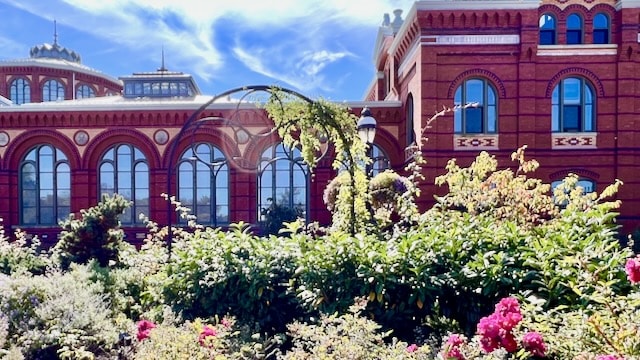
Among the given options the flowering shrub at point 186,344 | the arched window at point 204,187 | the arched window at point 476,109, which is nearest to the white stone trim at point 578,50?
the arched window at point 476,109

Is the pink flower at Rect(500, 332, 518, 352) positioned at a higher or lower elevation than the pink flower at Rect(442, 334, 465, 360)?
higher

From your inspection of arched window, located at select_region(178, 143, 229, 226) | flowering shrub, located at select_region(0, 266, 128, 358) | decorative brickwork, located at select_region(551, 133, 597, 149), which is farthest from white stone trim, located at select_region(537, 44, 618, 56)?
flowering shrub, located at select_region(0, 266, 128, 358)

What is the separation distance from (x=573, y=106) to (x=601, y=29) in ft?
8.91

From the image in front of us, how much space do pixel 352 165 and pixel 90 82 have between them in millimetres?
40966

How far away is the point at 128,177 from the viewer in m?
19.0

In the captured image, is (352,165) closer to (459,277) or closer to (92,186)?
(459,277)

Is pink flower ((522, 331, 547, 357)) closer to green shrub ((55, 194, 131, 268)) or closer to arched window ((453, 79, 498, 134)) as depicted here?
green shrub ((55, 194, 131, 268))

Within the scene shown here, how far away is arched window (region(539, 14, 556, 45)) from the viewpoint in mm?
15562

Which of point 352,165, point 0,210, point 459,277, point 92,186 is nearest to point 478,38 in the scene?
point 352,165

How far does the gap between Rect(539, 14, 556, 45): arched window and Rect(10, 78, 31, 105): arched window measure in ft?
127

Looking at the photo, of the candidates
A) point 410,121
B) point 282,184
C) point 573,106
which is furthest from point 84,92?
point 573,106

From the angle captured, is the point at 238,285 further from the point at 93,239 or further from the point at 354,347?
the point at 93,239

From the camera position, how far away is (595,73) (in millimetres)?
15453

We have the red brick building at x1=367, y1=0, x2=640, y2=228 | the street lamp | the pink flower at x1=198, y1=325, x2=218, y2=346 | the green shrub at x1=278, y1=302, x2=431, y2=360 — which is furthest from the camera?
the red brick building at x1=367, y1=0, x2=640, y2=228
